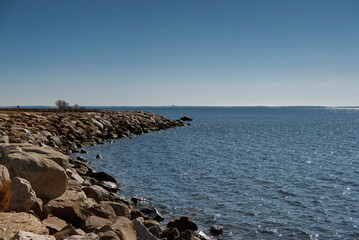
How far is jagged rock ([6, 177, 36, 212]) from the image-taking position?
6379 mm

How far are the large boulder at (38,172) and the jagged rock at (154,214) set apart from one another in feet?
15.7

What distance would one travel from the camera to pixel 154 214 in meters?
12.2

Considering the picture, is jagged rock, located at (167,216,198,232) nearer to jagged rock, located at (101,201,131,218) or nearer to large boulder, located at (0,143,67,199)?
jagged rock, located at (101,201,131,218)

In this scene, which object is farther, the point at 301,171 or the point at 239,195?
the point at 301,171

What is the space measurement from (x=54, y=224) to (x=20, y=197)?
890mm

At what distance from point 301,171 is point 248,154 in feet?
28.5

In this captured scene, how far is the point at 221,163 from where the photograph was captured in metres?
24.5

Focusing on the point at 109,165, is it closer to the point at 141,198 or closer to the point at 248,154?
the point at 141,198

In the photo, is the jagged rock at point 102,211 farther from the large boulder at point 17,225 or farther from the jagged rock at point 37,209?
the large boulder at point 17,225

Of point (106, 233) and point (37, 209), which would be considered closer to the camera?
point (106, 233)

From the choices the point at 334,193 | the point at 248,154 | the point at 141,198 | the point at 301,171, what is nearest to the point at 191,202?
the point at 141,198

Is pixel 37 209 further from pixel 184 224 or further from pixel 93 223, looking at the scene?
pixel 184 224

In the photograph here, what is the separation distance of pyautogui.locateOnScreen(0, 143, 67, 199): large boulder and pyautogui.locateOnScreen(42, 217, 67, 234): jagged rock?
1.06 metres

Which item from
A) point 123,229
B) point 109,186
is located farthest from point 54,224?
point 109,186
